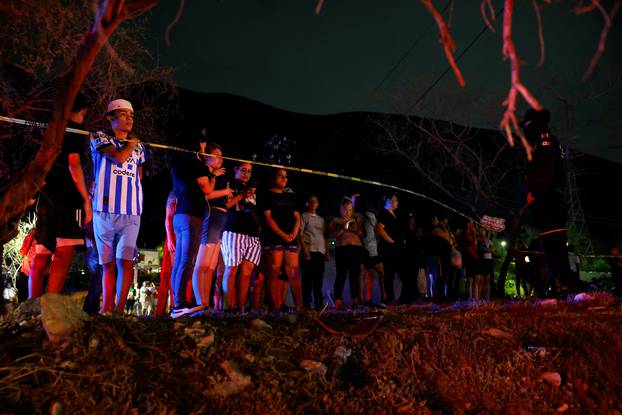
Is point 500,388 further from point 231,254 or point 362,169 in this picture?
point 362,169

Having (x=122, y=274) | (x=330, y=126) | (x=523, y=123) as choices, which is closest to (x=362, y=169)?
(x=330, y=126)

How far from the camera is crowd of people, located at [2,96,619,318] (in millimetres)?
4625

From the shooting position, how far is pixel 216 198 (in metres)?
6.02

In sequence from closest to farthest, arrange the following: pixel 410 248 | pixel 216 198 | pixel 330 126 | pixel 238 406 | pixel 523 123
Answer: pixel 238 406 < pixel 216 198 < pixel 523 123 < pixel 410 248 < pixel 330 126

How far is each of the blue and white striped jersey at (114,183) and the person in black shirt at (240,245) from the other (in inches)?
66.3

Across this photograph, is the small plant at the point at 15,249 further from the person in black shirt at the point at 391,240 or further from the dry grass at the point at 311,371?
the dry grass at the point at 311,371

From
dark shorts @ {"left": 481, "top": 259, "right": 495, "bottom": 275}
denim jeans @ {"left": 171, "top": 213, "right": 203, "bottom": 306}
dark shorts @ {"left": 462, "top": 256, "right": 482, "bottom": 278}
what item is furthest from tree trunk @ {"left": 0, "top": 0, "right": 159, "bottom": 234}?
dark shorts @ {"left": 481, "top": 259, "right": 495, "bottom": 275}

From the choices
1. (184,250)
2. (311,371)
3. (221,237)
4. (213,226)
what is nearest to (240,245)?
(221,237)

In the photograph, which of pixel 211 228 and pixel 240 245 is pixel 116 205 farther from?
pixel 240 245

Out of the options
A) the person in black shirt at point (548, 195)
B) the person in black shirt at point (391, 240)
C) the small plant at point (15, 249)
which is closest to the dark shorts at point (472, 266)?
the person in black shirt at point (391, 240)

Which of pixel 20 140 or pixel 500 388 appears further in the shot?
pixel 20 140

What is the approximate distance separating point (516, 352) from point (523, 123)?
4071 mm

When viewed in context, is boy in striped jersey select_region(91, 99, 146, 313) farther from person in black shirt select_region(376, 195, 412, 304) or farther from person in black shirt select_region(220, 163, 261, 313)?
person in black shirt select_region(376, 195, 412, 304)

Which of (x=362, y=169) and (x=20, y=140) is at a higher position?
(x=362, y=169)
